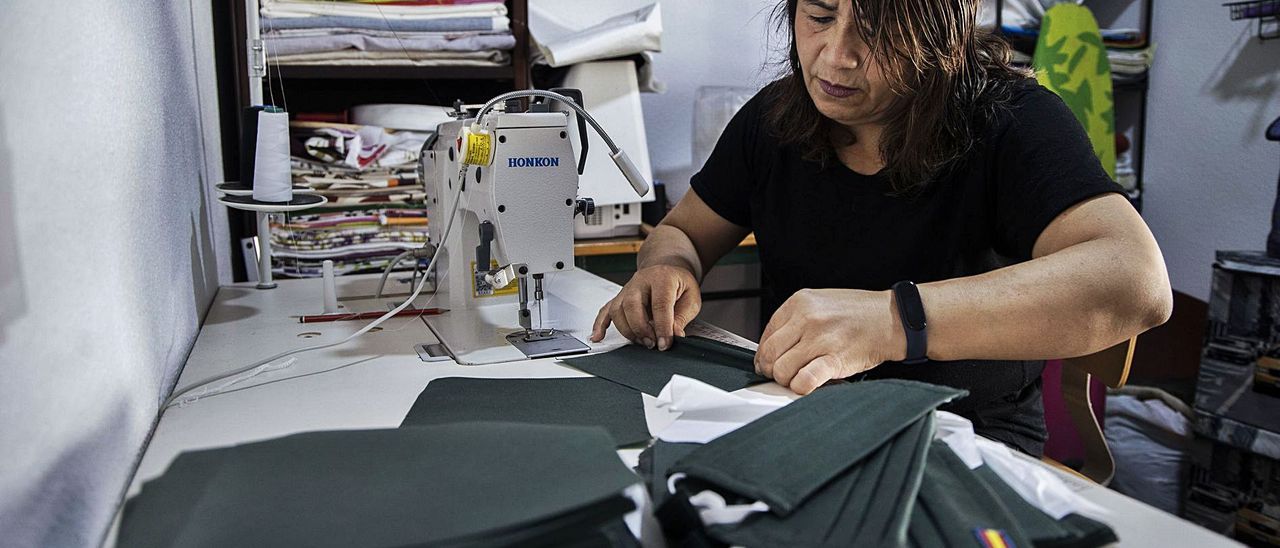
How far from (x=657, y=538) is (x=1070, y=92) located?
2488 mm

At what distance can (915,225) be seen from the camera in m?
1.37

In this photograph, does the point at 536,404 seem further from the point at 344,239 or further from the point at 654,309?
the point at 344,239

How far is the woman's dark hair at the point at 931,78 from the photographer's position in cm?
125

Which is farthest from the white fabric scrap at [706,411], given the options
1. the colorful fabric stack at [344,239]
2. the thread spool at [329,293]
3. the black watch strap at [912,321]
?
the colorful fabric stack at [344,239]

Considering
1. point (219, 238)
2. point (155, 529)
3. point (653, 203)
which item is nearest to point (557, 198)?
point (155, 529)

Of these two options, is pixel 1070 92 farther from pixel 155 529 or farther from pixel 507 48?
pixel 155 529

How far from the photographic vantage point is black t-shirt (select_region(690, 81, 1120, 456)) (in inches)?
48.1

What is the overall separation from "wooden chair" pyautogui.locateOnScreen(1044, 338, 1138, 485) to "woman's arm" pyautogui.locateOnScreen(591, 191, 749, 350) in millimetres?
596

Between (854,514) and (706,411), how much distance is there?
10.8 inches

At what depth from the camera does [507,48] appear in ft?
7.41

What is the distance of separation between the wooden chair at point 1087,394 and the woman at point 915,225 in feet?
0.29

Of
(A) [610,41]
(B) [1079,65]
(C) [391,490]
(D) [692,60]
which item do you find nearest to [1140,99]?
(B) [1079,65]

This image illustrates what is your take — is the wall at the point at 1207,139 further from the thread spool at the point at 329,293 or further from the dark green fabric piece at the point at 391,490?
the dark green fabric piece at the point at 391,490

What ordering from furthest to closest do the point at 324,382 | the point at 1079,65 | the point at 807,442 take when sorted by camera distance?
1. the point at 1079,65
2. the point at 324,382
3. the point at 807,442
